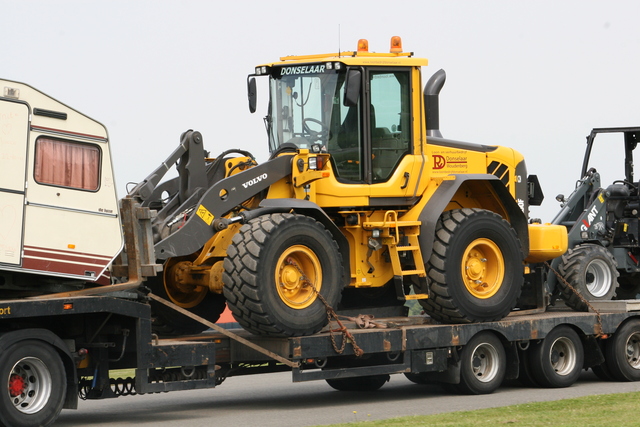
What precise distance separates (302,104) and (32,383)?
17.2 ft

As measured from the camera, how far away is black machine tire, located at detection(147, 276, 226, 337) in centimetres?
1477

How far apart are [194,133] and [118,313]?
307cm

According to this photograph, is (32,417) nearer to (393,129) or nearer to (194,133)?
(194,133)

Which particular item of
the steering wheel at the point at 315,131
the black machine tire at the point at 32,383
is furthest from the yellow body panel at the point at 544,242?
the black machine tire at the point at 32,383

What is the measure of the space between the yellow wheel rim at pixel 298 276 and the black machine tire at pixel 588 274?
17.0 ft

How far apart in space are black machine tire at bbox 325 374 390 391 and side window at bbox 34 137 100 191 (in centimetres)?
581

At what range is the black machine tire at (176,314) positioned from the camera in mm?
14766

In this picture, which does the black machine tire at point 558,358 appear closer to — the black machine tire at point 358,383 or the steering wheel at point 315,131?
the black machine tire at point 358,383

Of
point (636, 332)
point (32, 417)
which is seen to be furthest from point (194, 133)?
point (636, 332)

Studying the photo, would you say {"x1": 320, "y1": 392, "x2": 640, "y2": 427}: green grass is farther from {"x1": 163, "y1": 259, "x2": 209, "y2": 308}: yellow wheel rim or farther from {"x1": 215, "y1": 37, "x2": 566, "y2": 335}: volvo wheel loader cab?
{"x1": 163, "y1": 259, "x2": 209, "y2": 308}: yellow wheel rim

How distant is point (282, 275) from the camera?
13711mm

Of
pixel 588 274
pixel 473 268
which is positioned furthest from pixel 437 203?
pixel 588 274

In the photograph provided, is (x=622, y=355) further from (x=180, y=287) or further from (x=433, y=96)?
(x=180, y=287)

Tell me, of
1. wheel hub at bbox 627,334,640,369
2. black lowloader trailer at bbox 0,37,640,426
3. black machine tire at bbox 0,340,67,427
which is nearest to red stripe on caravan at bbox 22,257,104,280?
black lowloader trailer at bbox 0,37,640,426
